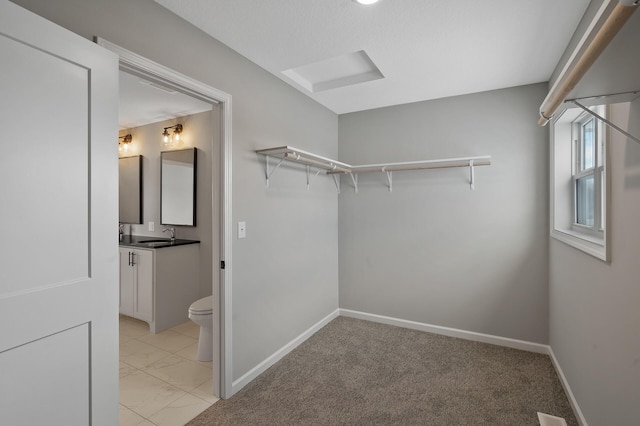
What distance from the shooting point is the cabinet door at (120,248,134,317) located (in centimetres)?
347

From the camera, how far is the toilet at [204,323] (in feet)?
8.52

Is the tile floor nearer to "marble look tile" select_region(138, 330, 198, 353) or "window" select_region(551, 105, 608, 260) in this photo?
"marble look tile" select_region(138, 330, 198, 353)

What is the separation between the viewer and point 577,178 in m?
2.38

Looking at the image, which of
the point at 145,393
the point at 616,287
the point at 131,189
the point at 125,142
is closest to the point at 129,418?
the point at 145,393

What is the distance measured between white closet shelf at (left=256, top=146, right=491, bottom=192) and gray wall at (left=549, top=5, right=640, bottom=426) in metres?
1.27

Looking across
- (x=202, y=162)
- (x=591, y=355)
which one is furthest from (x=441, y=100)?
(x=202, y=162)

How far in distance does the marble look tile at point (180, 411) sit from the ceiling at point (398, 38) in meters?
2.44

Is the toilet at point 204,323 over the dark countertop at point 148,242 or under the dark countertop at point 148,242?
under

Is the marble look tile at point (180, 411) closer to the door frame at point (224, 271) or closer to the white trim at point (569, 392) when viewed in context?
the door frame at point (224, 271)

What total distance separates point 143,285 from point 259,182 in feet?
6.41

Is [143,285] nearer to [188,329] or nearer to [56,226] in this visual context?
[188,329]

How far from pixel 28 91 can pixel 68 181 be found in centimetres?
33

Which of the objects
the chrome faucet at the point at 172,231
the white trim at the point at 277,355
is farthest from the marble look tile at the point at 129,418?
the chrome faucet at the point at 172,231

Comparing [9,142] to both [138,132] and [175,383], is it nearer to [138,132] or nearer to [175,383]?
[175,383]
